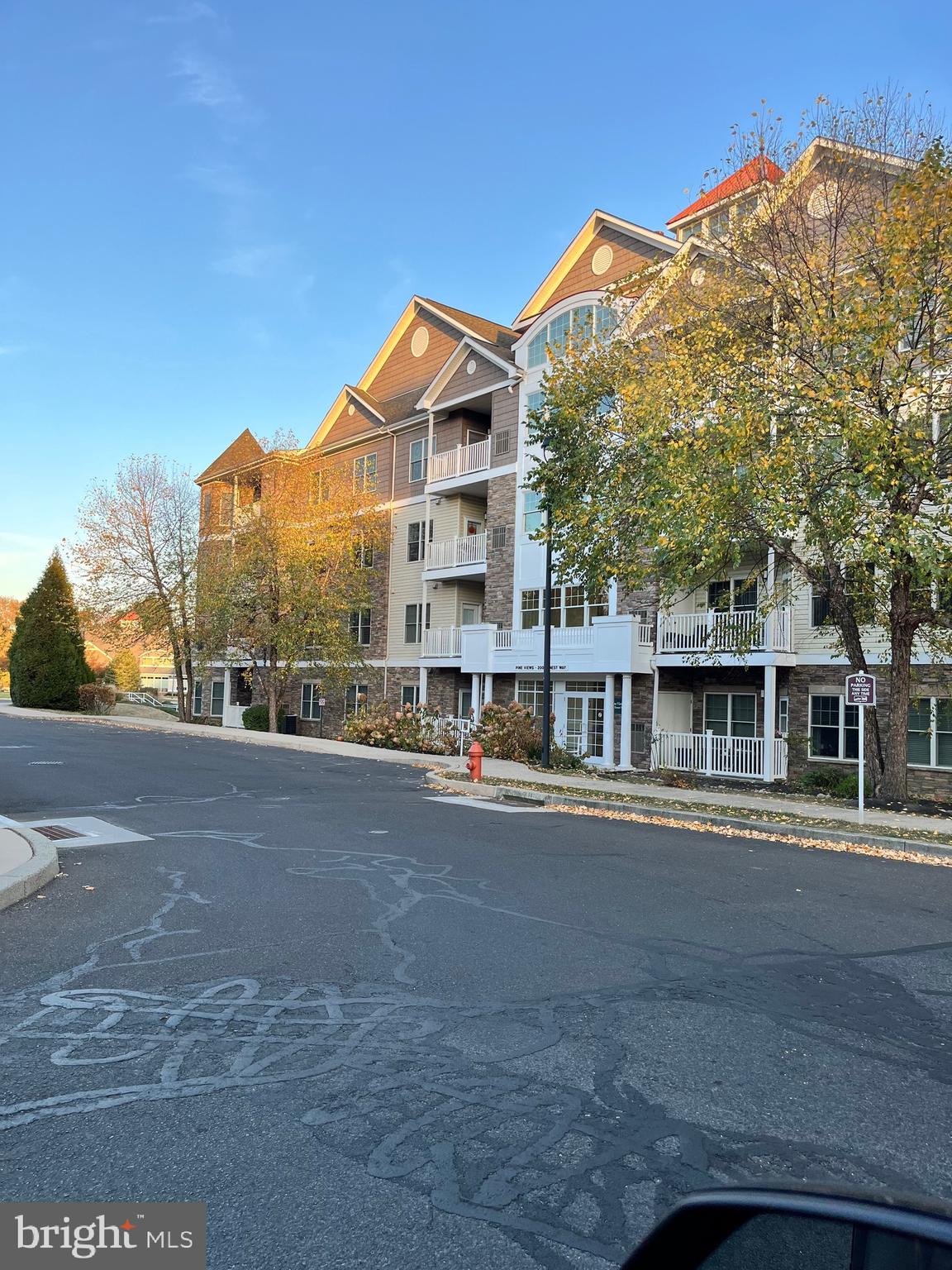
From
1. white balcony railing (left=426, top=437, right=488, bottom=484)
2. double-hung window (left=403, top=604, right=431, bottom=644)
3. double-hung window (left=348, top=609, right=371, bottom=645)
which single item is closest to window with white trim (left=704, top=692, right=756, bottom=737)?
white balcony railing (left=426, top=437, right=488, bottom=484)

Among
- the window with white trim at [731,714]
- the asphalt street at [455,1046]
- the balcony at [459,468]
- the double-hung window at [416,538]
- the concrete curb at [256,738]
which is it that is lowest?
the concrete curb at [256,738]

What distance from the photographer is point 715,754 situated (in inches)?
996

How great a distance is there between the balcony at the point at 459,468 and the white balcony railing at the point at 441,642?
17.1ft

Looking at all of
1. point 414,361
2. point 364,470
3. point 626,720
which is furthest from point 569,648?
point 414,361

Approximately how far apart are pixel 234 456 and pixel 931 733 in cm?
3711

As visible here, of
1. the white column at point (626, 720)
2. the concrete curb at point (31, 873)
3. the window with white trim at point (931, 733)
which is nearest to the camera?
the concrete curb at point (31, 873)

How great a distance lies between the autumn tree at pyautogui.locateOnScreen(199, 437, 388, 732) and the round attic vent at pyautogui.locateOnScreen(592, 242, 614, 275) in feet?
41.1

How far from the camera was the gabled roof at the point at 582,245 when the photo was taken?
27.6 m

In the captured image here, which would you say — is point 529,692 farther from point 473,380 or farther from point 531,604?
point 473,380

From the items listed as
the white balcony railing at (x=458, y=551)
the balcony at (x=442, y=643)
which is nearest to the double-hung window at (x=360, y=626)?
the white balcony railing at (x=458, y=551)

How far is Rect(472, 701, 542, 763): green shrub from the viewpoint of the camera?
1004 inches

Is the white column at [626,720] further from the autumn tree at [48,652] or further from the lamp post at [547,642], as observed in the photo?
the autumn tree at [48,652]

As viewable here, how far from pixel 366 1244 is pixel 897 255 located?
15.7 meters

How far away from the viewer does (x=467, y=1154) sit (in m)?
3.60
